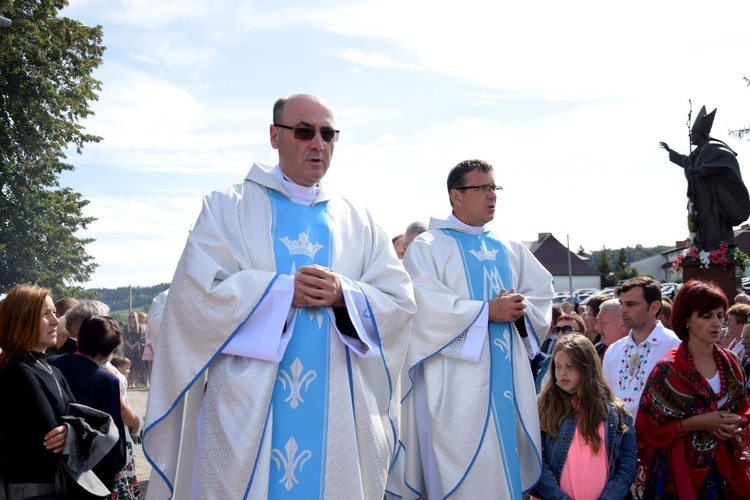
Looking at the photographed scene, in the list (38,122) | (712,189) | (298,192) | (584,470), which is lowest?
(584,470)

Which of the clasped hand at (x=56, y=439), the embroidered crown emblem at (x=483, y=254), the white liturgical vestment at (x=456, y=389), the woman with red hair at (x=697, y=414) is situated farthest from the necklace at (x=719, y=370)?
the clasped hand at (x=56, y=439)

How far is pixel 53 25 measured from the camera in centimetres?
2658

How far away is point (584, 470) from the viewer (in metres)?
5.00

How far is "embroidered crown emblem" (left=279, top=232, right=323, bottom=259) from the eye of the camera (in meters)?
4.12

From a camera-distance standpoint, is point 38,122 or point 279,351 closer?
point 279,351

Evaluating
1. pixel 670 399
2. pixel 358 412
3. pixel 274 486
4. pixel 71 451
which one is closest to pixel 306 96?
pixel 358 412

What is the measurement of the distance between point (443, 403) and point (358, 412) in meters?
1.54

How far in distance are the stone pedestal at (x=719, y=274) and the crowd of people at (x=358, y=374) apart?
27.4ft

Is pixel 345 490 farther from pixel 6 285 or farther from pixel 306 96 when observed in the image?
pixel 6 285

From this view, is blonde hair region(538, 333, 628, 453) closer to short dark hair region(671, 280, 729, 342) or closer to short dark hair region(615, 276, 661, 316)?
short dark hair region(671, 280, 729, 342)

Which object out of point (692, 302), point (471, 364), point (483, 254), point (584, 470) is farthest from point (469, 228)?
point (584, 470)

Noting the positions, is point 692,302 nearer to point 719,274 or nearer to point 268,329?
point 268,329

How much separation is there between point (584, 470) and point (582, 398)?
1.32 feet

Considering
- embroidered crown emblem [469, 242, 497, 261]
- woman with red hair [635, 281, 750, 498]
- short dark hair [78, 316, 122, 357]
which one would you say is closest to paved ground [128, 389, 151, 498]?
short dark hair [78, 316, 122, 357]
